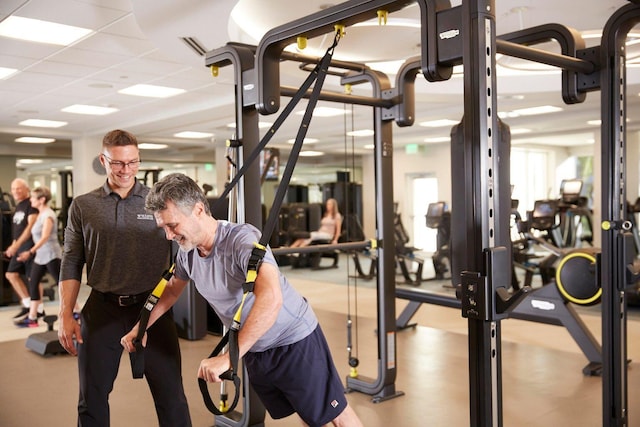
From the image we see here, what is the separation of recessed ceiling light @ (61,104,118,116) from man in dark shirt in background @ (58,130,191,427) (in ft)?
23.9

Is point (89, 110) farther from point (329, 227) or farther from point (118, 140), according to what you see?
point (118, 140)

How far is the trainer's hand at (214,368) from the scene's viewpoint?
1.67 meters

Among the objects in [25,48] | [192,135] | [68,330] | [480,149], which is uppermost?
[25,48]

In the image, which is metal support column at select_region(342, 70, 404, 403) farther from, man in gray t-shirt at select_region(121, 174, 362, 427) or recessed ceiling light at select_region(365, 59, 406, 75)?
recessed ceiling light at select_region(365, 59, 406, 75)

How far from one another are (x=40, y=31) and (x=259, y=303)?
14.6 feet

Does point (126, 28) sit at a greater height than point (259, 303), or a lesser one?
greater

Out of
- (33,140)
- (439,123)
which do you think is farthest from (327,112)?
(33,140)

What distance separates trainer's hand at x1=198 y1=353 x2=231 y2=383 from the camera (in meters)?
1.67

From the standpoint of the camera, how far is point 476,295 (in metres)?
1.85

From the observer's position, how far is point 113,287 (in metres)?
2.44

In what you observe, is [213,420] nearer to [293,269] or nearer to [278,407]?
[278,407]

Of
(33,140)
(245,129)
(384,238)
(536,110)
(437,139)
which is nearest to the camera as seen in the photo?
(245,129)

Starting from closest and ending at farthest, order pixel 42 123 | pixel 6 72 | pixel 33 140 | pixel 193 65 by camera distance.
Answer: pixel 193 65, pixel 6 72, pixel 42 123, pixel 33 140

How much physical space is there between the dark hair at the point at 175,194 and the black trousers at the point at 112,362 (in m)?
0.75
